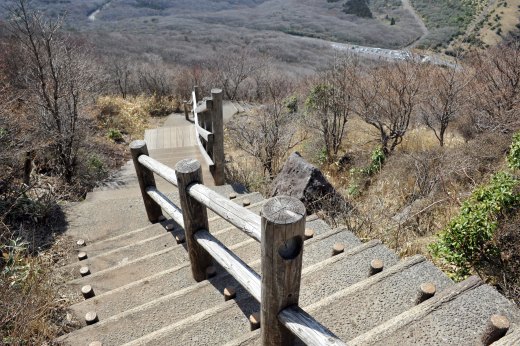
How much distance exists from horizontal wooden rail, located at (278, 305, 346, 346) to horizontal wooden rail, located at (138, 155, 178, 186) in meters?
Result: 1.54

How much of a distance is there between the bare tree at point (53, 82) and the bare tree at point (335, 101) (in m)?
5.49

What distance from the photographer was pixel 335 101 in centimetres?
805

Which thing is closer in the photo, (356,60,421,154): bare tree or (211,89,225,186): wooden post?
(211,89,225,186): wooden post

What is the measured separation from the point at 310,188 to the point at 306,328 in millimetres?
3223

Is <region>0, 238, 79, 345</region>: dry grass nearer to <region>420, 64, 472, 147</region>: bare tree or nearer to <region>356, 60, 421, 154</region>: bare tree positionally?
<region>356, 60, 421, 154</region>: bare tree

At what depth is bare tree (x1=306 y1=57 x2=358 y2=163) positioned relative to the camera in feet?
25.9

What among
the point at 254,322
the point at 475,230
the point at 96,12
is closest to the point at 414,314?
the point at 254,322

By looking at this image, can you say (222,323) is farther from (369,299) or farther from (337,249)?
(337,249)

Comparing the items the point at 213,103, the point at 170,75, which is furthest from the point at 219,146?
the point at 170,75

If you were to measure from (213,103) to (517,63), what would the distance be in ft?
23.1

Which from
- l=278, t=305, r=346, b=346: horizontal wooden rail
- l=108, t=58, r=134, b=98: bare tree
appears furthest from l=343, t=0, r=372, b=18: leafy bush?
l=278, t=305, r=346, b=346: horizontal wooden rail

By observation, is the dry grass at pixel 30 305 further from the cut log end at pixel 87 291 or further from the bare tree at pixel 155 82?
the bare tree at pixel 155 82

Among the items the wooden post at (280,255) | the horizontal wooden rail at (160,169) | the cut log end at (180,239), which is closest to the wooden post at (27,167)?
the horizontal wooden rail at (160,169)

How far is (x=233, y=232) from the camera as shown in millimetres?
3646
